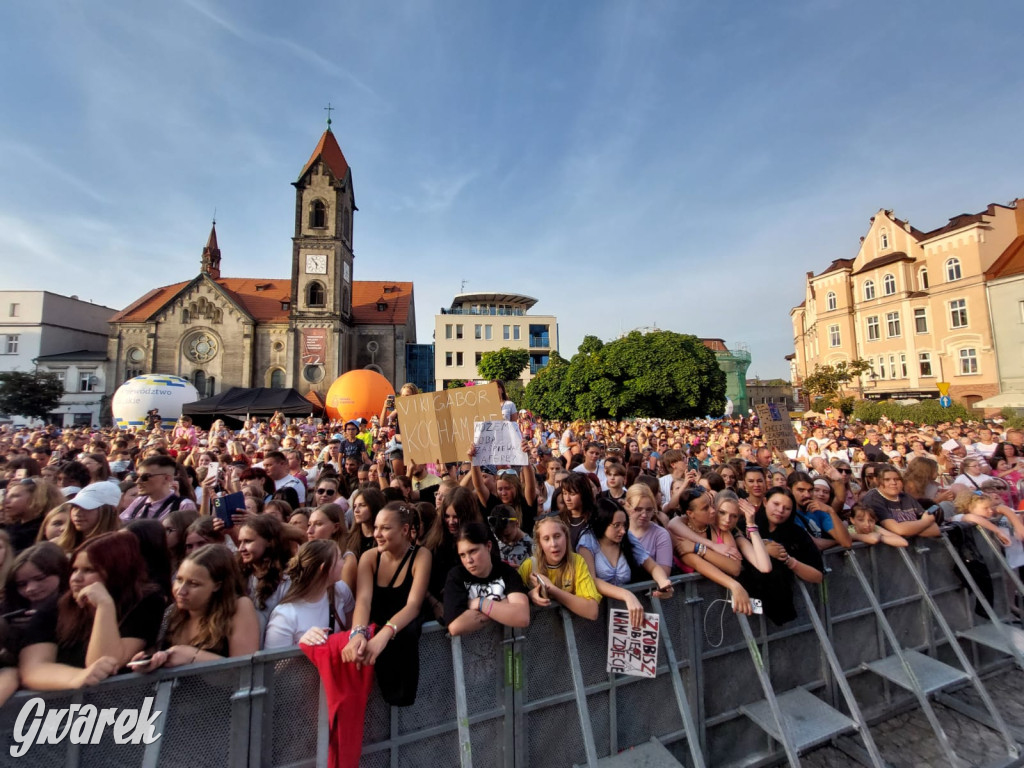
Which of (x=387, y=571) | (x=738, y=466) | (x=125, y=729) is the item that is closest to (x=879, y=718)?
(x=738, y=466)

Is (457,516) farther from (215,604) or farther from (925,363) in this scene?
(925,363)

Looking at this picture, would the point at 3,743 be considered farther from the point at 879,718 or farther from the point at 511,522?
the point at 879,718

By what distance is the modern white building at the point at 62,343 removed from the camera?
43594 mm

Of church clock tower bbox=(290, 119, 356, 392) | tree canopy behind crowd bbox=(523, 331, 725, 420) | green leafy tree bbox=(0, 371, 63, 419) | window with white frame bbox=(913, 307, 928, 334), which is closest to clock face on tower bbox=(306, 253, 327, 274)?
church clock tower bbox=(290, 119, 356, 392)

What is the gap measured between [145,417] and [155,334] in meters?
18.9

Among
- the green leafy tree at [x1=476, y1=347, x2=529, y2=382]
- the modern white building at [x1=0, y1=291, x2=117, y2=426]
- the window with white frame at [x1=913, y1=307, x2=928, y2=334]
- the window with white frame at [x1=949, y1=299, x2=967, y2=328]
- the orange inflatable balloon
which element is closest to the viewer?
the orange inflatable balloon

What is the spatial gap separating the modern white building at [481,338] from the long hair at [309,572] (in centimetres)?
4976

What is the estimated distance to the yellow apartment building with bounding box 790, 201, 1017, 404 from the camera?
104ft

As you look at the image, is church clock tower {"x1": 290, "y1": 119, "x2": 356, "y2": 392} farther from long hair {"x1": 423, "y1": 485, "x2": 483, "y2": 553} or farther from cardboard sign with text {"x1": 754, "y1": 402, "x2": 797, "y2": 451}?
long hair {"x1": 423, "y1": 485, "x2": 483, "y2": 553}

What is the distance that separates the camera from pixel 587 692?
3.06m

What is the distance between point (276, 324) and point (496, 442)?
138 feet

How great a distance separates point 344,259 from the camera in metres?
42.9

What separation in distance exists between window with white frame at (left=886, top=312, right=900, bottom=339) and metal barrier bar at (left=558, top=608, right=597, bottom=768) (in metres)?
44.4

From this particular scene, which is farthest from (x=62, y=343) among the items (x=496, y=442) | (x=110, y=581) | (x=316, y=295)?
(x=110, y=581)
